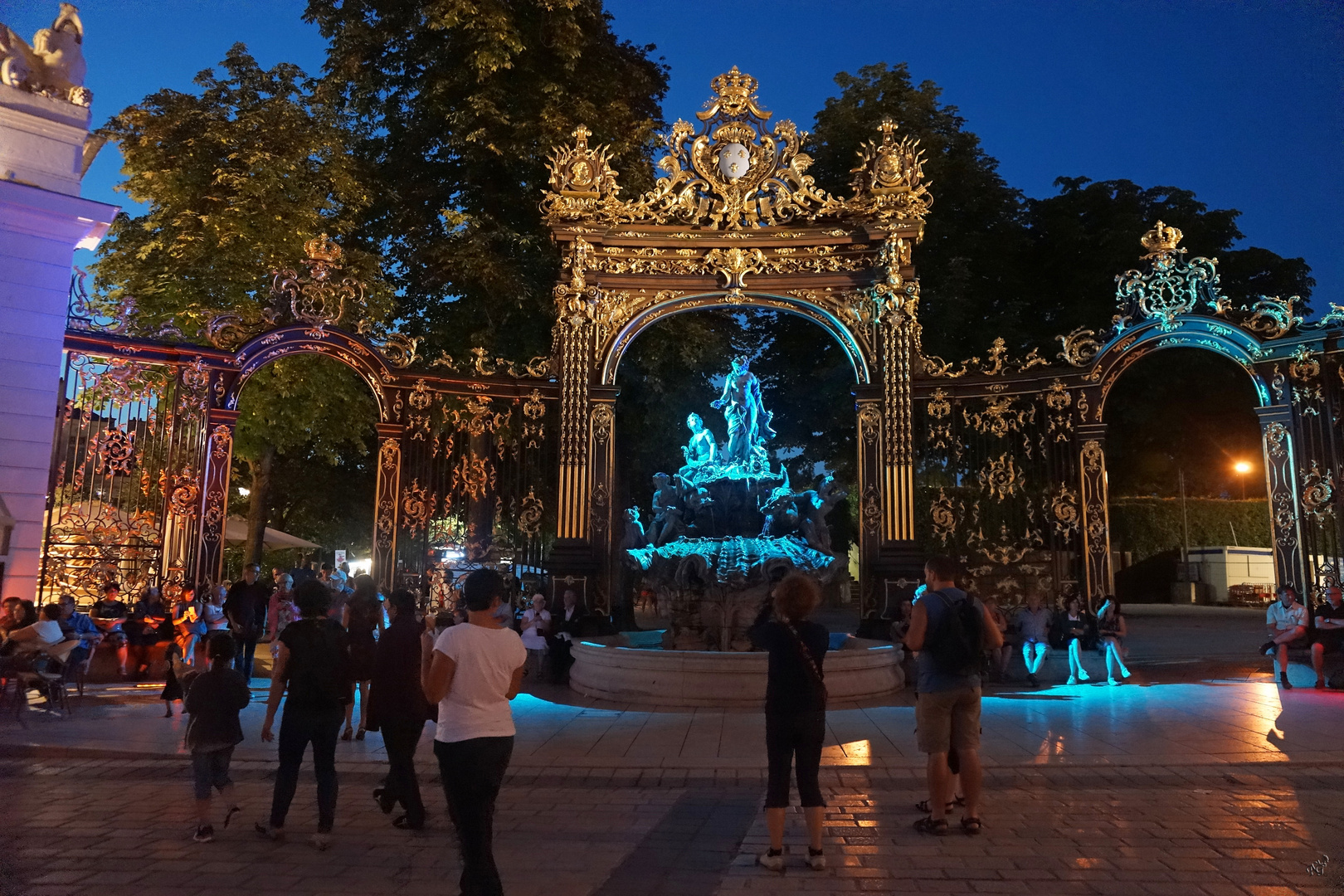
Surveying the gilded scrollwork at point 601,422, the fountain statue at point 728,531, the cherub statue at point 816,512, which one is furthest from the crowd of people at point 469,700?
the gilded scrollwork at point 601,422

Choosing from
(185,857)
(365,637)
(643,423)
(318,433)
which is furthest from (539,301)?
(185,857)

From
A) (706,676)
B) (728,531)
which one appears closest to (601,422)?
(728,531)

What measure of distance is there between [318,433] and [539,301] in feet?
16.6

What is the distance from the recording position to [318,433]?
18.4 metres

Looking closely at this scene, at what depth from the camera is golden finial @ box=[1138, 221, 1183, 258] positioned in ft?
42.5

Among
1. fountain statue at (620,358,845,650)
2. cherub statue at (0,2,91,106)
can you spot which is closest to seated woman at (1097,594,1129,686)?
fountain statue at (620,358,845,650)

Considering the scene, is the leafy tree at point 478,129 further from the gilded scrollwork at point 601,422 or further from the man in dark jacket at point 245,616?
the man in dark jacket at point 245,616

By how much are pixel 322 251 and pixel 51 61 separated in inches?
144

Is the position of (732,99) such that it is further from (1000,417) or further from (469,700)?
(469,700)

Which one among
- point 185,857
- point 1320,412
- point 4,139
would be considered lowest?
point 185,857

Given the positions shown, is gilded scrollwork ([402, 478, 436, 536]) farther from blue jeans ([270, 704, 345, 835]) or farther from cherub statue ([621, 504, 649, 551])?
blue jeans ([270, 704, 345, 835])

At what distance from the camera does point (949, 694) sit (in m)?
5.16

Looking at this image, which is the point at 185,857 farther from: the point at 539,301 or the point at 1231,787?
the point at 539,301

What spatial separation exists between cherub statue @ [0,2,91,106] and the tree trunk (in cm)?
861
